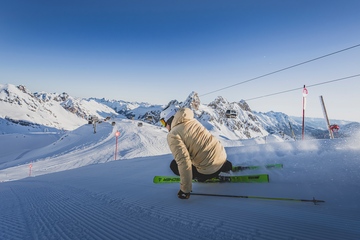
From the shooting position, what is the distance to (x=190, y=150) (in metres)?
3.64

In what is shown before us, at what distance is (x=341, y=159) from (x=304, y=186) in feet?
4.47

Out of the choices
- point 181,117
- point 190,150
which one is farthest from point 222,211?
point 181,117

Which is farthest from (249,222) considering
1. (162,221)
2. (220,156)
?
(220,156)

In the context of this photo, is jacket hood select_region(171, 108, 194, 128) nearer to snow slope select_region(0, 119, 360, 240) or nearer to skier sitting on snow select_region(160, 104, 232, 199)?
skier sitting on snow select_region(160, 104, 232, 199)

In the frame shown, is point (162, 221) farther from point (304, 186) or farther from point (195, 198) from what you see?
point (304, 186)

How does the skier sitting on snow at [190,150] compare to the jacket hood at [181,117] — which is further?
the jacket hood at [181,117]

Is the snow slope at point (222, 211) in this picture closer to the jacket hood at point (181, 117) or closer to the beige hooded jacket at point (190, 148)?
the beige hooded jacket at point (190, 148)

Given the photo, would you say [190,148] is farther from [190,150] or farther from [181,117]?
[181,117]

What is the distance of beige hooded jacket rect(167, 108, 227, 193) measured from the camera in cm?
343

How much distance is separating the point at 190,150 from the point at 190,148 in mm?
41

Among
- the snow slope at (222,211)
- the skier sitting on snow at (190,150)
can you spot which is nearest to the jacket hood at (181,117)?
the skier sitting on snow at (190,150)

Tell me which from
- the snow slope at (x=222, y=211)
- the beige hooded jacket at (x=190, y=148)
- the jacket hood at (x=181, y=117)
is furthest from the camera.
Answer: the jacket hood at (x=181, y=117)

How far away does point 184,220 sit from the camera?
2.74 meters

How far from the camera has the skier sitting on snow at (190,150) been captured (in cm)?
344
